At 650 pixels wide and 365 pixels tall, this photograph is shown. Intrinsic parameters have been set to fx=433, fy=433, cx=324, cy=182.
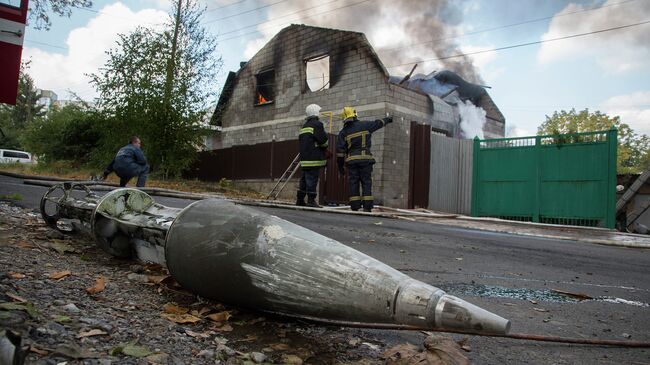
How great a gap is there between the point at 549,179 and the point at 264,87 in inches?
467

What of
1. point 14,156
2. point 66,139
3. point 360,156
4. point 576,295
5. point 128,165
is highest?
point 66,139

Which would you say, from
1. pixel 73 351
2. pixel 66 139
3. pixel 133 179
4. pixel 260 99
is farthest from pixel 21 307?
pixel 66 139

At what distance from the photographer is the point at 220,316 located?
2.05 meters

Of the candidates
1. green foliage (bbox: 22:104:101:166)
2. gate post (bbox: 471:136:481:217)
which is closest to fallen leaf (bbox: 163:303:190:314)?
gate post (bbox: 471:136:481:217)

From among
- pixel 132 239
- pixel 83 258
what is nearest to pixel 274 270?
pixel 132 239

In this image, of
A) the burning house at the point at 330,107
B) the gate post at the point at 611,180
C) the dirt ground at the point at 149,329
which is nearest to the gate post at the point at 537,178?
the gate post at the point at 611,180

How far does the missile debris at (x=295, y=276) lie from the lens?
4.74 feet

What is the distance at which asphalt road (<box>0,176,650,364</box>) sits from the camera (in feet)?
6.54

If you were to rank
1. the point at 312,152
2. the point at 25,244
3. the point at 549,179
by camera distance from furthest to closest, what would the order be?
the point at 549,179, the point at 312,152, the point at 25,244

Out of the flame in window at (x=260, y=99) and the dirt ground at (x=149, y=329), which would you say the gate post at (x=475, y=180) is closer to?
the flame in window at (x=260, y=99)

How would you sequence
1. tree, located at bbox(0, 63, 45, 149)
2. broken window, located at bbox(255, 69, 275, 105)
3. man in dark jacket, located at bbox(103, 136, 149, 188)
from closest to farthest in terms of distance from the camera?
man in dark jacket, located at bbox(103, 136, 149, 188)
broken window, located at bbox(255, 69, 275, 105)
tree, located at bbox(0, 63, 45, 149)

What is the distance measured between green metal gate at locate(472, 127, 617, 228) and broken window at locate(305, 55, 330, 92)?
7113mm

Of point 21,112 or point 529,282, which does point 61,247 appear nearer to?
point 529,282

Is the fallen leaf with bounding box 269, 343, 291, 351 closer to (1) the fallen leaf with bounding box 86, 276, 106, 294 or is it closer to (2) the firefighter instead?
(1) the fallen leaf with bounding box 86, 276, 106, 294
